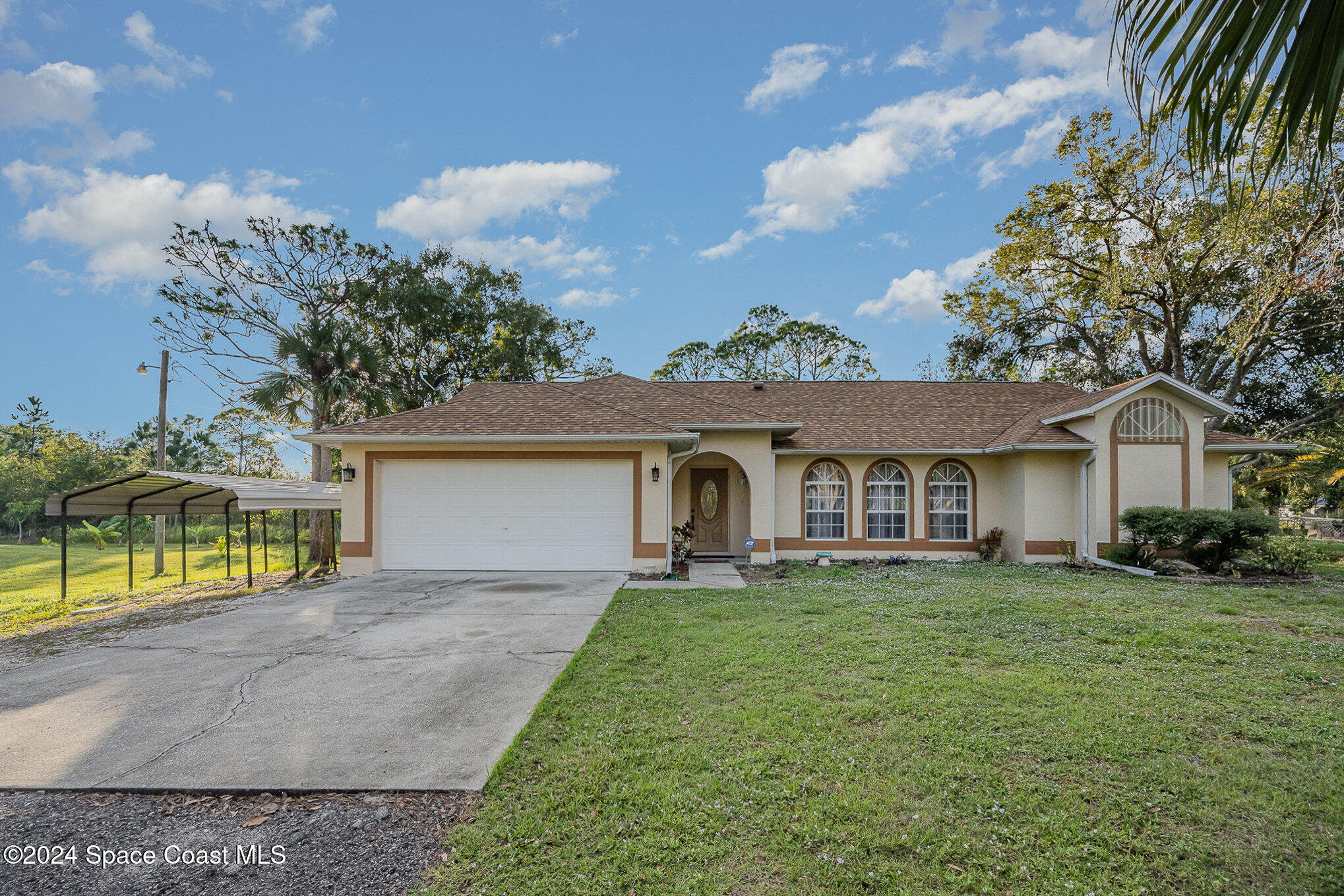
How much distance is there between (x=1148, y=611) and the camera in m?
7.78

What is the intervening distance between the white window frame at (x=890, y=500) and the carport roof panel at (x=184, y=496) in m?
12.2

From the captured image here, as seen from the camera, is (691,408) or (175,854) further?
(691,408)

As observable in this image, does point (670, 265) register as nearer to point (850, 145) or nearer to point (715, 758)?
point (850, 145)

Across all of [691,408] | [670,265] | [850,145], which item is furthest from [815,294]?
[691,408]

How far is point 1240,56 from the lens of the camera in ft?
6.99

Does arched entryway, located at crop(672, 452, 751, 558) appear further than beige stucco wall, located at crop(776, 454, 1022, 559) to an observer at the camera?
Yes

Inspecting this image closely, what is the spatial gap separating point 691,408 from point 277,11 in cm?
1204

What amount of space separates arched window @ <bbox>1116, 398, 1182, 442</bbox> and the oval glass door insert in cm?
904

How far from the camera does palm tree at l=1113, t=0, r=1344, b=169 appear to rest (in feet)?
6.55

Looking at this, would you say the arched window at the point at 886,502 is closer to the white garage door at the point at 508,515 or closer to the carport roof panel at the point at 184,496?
the white garage door at the point at 508,515

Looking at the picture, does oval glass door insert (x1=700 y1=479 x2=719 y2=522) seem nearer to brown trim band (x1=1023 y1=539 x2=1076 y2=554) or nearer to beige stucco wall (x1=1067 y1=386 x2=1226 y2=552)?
brown trim band (x1=1023 y1=539 x2=1076 y2=554)

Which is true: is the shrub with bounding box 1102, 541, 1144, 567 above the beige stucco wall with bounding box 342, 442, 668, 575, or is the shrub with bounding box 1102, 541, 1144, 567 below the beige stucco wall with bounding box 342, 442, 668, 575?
below

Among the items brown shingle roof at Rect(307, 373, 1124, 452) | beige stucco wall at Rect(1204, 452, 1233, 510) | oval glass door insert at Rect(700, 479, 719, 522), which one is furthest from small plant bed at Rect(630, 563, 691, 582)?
beige stucco wall at Rect(1204, 452, 1233, 510)

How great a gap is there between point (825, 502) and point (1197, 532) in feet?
23.3
